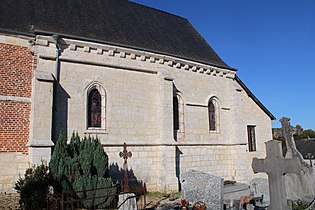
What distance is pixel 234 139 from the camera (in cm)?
1461

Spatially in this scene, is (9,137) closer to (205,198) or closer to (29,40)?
(29,40)

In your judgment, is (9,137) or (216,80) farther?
(216,80)

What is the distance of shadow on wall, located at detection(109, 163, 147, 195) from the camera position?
1073 centimetres

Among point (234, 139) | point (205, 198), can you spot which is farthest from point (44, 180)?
point (234, 139)

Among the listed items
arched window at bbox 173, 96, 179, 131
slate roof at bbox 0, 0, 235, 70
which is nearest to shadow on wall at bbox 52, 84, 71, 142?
slate roof at bbox 0, 0, 235, 70

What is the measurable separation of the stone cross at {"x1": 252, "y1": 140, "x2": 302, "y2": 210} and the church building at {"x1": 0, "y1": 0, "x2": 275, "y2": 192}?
5409 mm

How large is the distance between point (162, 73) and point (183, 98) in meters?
1.68

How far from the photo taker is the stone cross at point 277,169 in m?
6.29

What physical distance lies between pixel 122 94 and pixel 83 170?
3.90 metres

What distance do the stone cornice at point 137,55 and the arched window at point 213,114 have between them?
1485 millimetres

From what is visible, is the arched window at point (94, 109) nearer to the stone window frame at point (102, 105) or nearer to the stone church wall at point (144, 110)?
the stone window frame at point (102, 105)

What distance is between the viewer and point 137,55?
39.3ft

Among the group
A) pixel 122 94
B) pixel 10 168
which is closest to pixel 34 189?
pixel 10 168

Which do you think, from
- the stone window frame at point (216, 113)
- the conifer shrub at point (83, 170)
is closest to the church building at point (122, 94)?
the stone window frame at point (216, 113)
